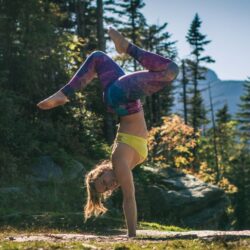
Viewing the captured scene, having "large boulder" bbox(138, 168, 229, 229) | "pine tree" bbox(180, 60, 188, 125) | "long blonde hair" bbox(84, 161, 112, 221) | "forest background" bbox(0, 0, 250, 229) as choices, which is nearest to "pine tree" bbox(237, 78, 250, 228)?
"pine tree" bbox(180, 60, 188, 125)

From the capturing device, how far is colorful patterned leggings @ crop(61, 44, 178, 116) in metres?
6.15

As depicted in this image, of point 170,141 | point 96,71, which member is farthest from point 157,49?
point 96,71

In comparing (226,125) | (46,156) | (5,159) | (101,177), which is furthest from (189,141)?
(226,125)

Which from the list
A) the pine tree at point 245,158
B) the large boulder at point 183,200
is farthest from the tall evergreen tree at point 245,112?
the large boulder at point 183,200

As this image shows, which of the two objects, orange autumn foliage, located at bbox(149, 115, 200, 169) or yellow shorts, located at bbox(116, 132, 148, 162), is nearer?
yellow shorts, located at bbox(116, 132, 148, 162)

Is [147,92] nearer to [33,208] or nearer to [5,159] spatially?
[33,208]

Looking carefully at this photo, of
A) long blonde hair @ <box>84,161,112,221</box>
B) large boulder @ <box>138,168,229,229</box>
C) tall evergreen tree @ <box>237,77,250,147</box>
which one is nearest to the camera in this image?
long blonde hair @ <box>84,161,112,221</box>

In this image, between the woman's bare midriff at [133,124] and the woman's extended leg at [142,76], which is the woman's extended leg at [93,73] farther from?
the woman's bare midriff at [133,124]

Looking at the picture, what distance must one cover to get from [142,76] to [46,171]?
11.8m

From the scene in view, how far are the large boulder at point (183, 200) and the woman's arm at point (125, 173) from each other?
13875 millimetres

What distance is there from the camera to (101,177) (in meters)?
6.56

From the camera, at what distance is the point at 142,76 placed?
6.25m

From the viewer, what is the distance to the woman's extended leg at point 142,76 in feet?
20.1

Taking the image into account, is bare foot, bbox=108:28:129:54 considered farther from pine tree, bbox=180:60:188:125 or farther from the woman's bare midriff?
pine tree, bbox=180:60:188:125
